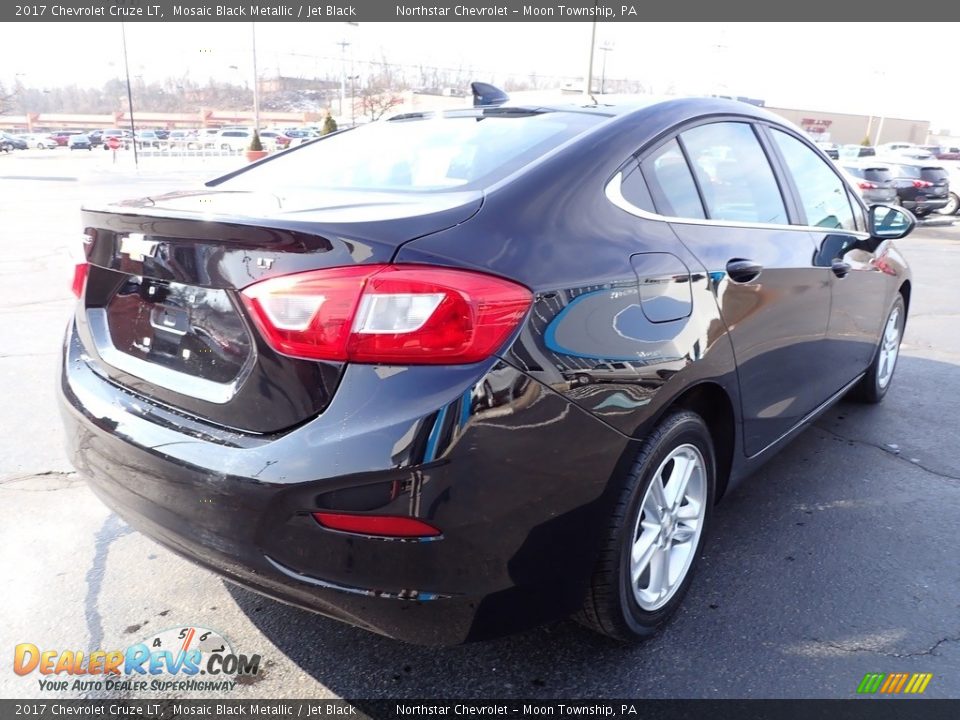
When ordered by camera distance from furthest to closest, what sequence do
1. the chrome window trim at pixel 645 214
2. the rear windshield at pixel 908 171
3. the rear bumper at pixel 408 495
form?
the rear windshield at pixel 908 171, the chrome window trim at pixel 645 214, the rear bumper at pixel 408 495

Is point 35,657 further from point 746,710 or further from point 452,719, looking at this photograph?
point 746,710

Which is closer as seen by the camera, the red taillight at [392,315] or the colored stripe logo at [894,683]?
the red taillight at [392,315]

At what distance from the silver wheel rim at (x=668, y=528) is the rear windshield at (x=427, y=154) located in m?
1.05

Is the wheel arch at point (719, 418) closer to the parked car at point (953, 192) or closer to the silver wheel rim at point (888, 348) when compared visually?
the silver wheel rim at point (888, 348)

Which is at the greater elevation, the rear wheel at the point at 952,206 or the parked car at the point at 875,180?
the parked car at the point at 875,180

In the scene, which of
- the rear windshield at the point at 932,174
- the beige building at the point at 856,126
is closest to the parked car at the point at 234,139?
the rear windshield at the point at 932,174

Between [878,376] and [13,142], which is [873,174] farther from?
[13,142]

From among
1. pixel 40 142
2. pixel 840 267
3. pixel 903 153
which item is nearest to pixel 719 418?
pixel 840 267

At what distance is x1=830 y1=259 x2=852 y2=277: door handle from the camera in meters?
3.26

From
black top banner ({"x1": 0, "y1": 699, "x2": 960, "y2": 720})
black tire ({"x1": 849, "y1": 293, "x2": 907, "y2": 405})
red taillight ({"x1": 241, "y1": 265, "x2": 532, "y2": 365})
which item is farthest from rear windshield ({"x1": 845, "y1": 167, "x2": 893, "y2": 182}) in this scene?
red taillight ({"x1": 241, "y1": 265, "x2": 532, "y2": 365})

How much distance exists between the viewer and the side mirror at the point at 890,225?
3.87 metres

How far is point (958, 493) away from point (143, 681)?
11.6 ft

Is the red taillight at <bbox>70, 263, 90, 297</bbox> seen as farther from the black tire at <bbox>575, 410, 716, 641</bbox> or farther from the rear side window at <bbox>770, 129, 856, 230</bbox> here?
the rear side window at <bbox>770, 129, 856, 230</bbox>

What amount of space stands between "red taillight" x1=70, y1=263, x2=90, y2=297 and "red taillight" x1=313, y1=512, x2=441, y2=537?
1334 mm
